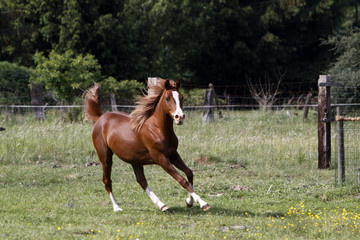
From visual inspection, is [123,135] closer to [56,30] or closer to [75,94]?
[75,94]

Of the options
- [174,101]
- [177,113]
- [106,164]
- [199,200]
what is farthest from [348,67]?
[199,200]

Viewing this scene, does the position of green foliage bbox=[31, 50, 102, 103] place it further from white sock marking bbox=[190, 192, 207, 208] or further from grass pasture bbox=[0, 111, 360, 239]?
white sock marking bbox=[190, 192, 207, 208]

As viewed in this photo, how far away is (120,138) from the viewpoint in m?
7.42

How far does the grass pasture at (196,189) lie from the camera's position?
6059 mm

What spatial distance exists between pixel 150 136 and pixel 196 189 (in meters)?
2.25

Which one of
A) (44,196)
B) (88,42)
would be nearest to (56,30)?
(88,42)

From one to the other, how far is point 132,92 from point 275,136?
28.7ft

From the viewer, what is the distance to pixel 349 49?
23.1m

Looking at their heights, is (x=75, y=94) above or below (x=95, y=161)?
above

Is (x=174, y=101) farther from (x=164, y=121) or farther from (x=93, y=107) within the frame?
(x=93, y=107)

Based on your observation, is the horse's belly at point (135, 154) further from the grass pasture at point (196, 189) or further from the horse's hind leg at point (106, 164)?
the grass pasture at point (196, 189)

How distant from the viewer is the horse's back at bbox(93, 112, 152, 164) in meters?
7.27

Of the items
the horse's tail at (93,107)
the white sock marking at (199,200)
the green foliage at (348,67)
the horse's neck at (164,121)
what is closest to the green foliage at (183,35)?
the green foliage at (348,67)

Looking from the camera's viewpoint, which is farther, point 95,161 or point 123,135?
point 95,161
